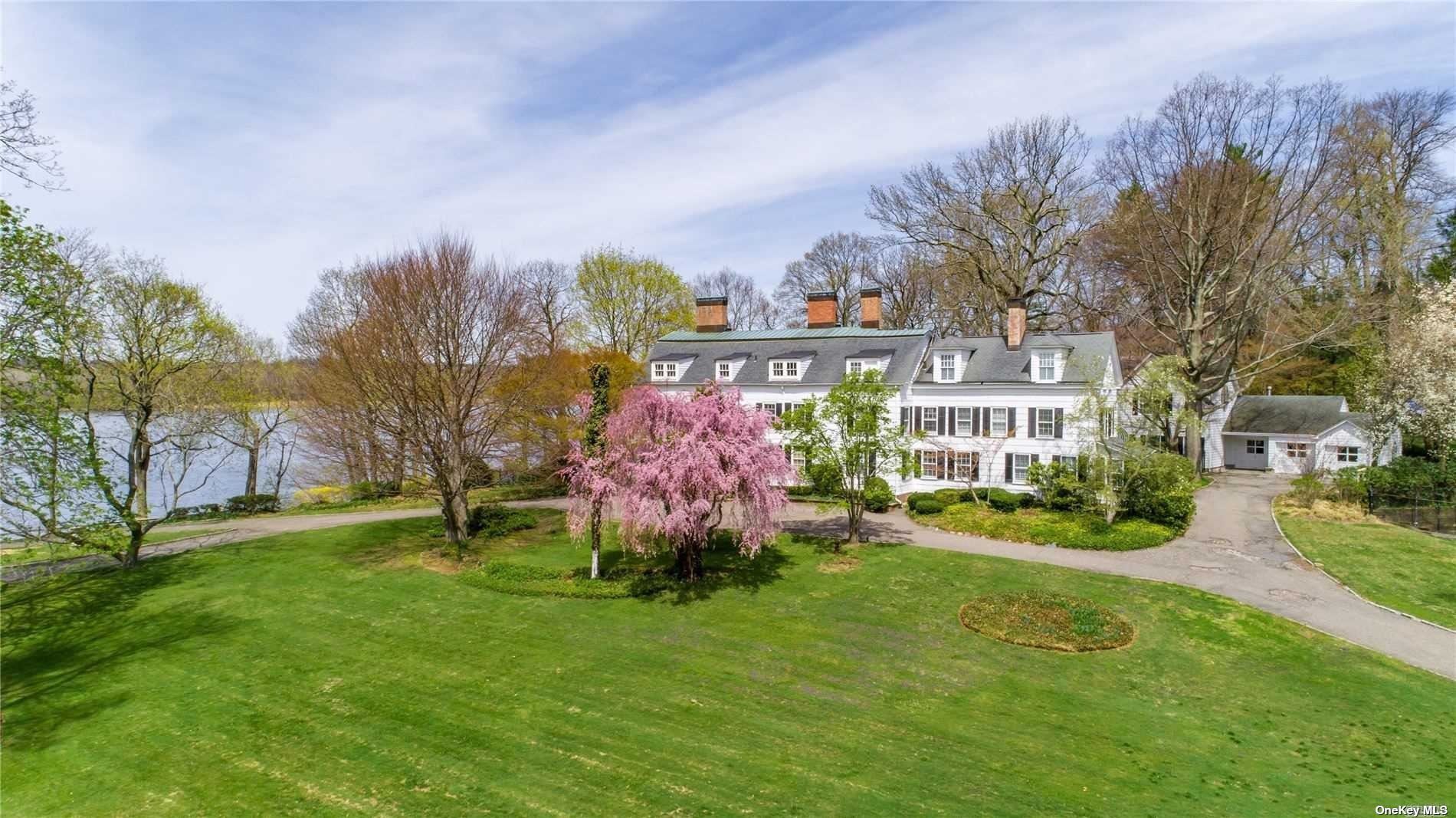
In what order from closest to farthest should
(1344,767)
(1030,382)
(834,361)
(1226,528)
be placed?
(1344,767) < (1226,528) < (1030,382) < (834,361)

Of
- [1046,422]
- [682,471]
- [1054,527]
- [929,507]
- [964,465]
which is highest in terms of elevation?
[1046,422]

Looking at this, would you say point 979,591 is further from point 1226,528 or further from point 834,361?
point 834,361

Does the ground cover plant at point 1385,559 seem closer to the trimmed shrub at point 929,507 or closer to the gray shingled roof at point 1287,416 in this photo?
the trimmed shrub at point 929,507

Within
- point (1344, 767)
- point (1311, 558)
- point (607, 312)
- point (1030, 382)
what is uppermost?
point (607, 312)

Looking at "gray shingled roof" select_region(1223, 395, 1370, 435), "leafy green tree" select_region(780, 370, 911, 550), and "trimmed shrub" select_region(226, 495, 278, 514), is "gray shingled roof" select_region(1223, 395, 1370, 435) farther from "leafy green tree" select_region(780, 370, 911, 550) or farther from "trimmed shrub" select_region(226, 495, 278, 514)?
"trimmed shrub" select_region(226, 495, 278, 514)

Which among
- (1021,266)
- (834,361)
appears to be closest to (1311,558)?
(834,361)

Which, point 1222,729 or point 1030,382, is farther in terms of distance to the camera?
point 1030,382

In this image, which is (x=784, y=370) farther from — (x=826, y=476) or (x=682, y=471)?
(x=682, y=471)

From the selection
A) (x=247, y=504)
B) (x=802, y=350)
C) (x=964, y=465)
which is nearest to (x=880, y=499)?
(x=964, y=465)
